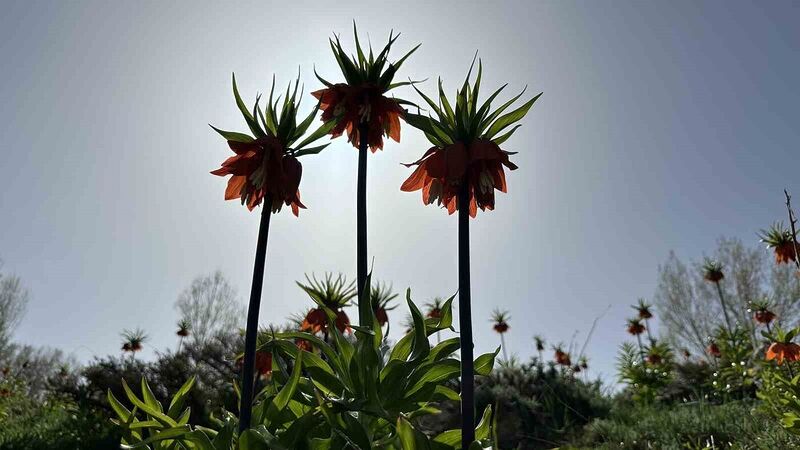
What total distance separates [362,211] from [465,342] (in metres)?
1.24

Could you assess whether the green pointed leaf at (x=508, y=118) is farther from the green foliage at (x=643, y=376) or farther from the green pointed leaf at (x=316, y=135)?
the green foliage at (x=643, y=376)

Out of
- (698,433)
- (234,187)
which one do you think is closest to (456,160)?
(234,187)

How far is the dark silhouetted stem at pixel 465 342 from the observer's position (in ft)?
5.61

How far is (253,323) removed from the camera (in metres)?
2.05

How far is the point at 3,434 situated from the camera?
8055 mm

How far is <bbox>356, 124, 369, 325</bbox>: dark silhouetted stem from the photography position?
105 inches

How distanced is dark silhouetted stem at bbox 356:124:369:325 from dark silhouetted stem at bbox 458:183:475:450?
643 mm

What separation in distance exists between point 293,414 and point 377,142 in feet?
5.98

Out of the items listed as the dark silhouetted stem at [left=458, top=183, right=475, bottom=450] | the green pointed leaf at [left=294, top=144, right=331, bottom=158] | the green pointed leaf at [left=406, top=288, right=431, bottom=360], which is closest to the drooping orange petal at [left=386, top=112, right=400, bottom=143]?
the green pointed leaf at [left=294, top=144, right=331, bottom=158]

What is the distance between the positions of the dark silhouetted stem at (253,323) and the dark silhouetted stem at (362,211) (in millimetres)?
478

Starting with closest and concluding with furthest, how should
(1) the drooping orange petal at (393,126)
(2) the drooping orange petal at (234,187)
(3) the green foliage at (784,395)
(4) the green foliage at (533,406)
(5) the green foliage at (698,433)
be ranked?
(2) the drooping orange petal at (234,187)
(1) the drooping orange petal at (393,126)
(3) the green foliage at (784,395)
(5) the green foliage at (698,433)
(4) the green foliage at (533,406)

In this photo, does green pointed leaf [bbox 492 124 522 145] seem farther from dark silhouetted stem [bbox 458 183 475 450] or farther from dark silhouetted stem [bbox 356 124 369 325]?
dark silhouetted stem [bbox 356 124 369 325]

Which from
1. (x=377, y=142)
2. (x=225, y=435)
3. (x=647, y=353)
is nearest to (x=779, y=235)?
(x=647, y=353)

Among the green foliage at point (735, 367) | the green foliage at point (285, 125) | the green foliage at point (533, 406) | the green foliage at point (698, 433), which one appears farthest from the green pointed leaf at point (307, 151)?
the green foliage at point (735, 367)
